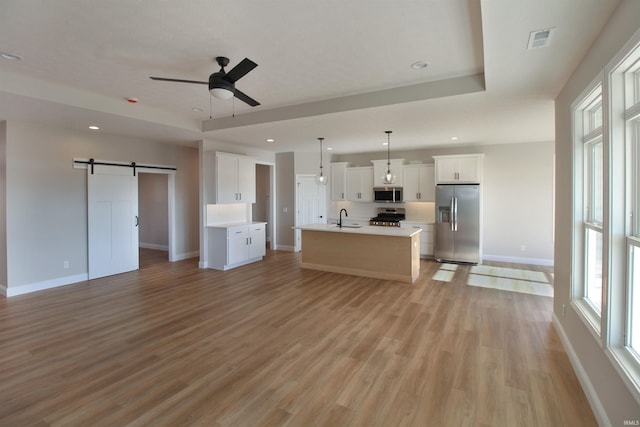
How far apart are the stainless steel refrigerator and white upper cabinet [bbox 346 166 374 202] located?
1.78m

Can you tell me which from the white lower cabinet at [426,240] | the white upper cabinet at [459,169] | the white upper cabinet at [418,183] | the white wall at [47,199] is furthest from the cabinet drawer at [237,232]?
the white upper cabinet at [459,169]

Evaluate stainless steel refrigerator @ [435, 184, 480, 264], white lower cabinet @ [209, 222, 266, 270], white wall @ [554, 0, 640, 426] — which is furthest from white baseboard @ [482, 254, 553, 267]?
white lower cabinet @ [209, 222, 266, 270]

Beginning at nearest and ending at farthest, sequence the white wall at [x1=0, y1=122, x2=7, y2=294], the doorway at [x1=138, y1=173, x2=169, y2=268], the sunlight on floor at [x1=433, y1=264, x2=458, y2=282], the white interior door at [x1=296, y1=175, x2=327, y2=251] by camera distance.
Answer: the white wall at [x1=0, y1=122, x2=7, y2=294]
the sunlight on floor at [x1=433, y1=264, x2=458, y2=282]
the white interior door at [x1=296, y1=175, x2=327, y2=251]
the doorway at [x1=138, y1=173, x2=169, y2=268]

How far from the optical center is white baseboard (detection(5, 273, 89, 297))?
4.81m

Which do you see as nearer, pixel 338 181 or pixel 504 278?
pixel 504 278

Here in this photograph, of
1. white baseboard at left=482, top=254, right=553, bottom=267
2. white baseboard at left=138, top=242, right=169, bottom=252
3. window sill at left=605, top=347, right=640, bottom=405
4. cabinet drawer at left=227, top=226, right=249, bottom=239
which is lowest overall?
white baseboard at left=482, top=254, right=553, bottom=267

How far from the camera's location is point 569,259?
9.90 ft

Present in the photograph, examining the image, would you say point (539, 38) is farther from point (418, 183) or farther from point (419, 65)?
point (418, 183)

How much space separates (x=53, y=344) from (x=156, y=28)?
3.21 m

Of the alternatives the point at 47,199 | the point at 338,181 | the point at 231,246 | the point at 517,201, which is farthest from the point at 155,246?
the point at 517,201

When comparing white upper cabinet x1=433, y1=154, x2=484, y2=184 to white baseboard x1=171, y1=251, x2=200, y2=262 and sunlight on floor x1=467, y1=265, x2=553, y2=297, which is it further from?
white baseboard x1=171, y1=251, x2=200, y2=262

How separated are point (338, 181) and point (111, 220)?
5290 mm

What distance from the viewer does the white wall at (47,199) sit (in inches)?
190

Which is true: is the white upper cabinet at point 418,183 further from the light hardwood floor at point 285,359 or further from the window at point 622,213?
the window at point 622,213
